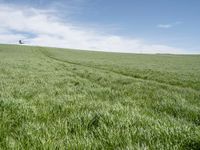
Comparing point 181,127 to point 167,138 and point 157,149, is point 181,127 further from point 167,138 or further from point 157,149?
point 157,149

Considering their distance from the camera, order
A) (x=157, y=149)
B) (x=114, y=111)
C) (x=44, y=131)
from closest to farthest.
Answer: (x=157, y=149) < (x=44, y=131) < (x=114, y=111)

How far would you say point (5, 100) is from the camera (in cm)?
650

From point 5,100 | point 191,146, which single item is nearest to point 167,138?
point 191,146

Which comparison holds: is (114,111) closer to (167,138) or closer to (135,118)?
(135,118)

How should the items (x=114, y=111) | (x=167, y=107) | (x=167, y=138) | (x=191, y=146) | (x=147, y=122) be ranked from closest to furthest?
(x=191, y=146) < (x=167, y=138) < (x=147, y=122) < (x=114, y=111) < (x=167, y=107)

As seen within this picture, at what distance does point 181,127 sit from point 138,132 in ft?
2.88

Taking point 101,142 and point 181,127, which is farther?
point 181,127

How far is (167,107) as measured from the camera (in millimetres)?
7199

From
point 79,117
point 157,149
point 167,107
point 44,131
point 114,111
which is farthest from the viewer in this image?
point 167,107

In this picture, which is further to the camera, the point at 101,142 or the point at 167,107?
the point at 167,107

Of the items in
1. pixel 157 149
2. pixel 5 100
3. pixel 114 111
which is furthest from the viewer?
pixel 5 100

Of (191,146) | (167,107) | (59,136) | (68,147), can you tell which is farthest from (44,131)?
(167,107)

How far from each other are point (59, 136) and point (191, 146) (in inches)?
80.5

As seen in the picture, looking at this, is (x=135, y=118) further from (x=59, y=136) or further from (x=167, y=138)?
(x=59, y=136)
